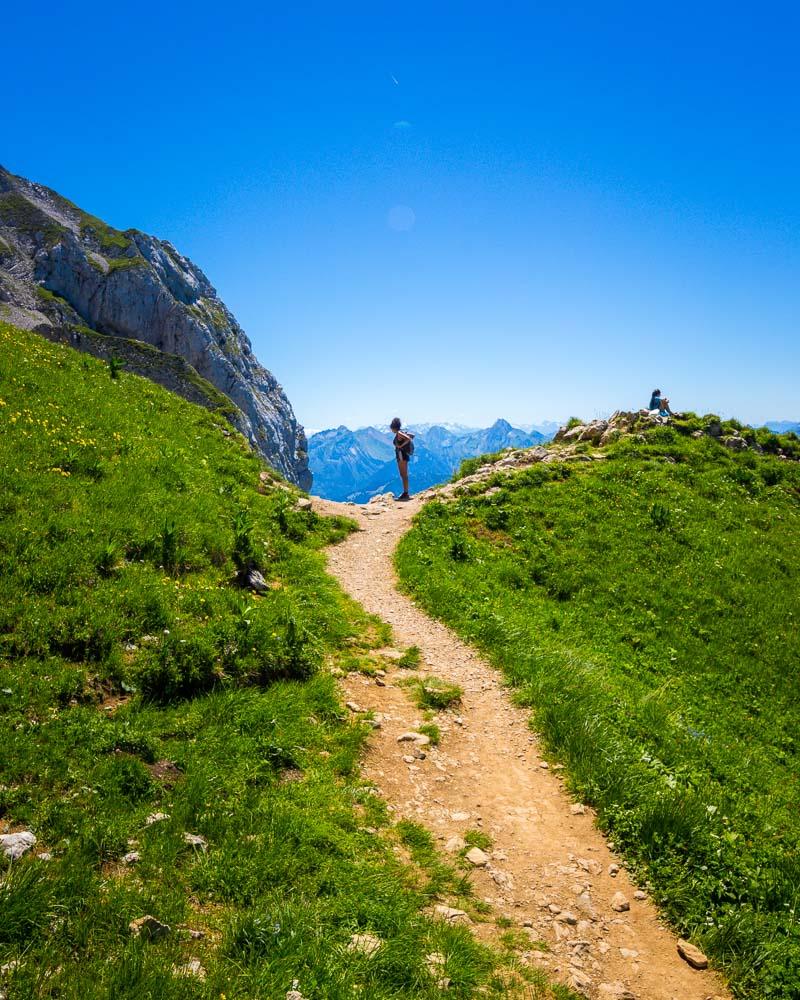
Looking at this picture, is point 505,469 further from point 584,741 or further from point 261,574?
point 584,741

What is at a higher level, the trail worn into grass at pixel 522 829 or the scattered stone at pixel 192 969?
the scattered stone at pixel 192 969

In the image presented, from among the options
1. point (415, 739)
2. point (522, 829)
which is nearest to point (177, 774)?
point (415, 739)

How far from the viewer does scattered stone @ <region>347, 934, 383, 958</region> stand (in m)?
5.25

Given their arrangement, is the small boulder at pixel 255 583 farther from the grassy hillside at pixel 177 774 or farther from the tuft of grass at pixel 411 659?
the tuft of grass at pixel 411 659

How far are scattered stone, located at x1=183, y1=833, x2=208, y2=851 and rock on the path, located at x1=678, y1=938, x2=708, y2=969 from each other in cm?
580

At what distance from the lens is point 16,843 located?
17.5 feet

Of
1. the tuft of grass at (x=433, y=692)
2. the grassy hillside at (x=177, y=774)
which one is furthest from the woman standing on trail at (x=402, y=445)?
the tuft of grass at (x=433, y=692)

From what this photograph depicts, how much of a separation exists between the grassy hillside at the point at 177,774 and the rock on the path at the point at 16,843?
3.5 inches

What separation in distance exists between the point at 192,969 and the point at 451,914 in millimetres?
2951

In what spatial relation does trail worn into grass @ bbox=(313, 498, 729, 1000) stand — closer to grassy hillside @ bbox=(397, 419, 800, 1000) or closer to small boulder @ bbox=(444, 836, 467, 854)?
small boulder @ bbox=(444, 836, 467, 854)

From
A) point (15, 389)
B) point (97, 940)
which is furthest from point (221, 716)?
point (15, 389)

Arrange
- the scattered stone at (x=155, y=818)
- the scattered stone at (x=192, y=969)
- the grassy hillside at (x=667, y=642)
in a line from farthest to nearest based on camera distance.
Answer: the grassy hillside at (x=667, y=642)
the scattered stone at (x=155, y=818)
the scattered stone at (x=192, y=969)

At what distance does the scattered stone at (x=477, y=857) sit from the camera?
7.18 metres

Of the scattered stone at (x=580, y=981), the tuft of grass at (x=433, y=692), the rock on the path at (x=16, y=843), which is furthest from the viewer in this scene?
the tuft of grass at (x=433, y=692)
